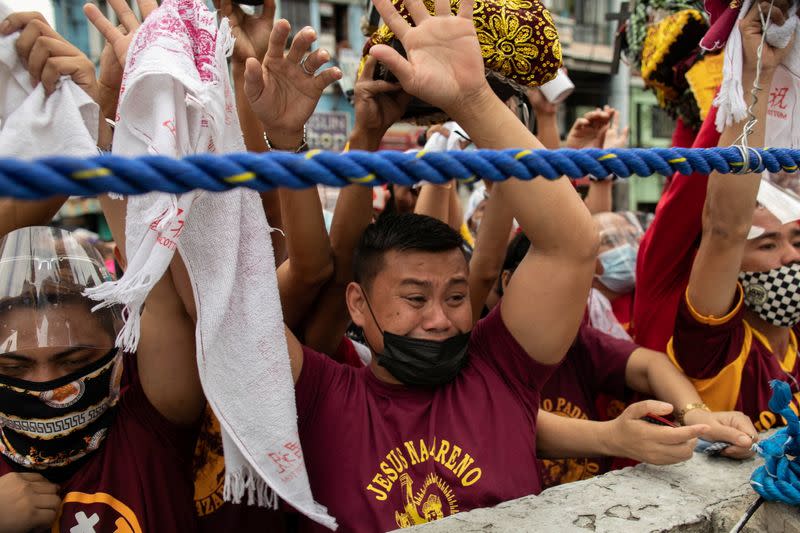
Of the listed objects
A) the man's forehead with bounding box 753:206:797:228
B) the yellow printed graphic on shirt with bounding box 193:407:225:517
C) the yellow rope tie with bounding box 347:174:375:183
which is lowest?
the yellow printed graphic on shirt with bounding box 193:407:225:517

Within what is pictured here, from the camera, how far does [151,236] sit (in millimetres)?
1149

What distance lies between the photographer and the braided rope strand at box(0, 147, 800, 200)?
2.14ft

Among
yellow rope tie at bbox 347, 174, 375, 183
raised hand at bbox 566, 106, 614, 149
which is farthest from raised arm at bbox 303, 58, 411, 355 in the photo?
raised hand at bbox 566, 106, 614, 149

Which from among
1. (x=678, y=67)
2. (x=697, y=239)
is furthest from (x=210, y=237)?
(x=678, y=67)

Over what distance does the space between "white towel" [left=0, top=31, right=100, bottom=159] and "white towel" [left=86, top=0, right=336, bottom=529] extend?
0.08 m

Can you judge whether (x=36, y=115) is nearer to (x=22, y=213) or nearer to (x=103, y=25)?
(x=103, y=25)

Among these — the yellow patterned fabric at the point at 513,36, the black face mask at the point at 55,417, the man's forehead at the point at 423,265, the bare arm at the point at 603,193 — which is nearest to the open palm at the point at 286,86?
the yellow patterned fabric at the point at 513,36

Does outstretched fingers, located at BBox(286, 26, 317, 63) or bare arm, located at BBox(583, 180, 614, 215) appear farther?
bare arm, located at BBox(583, 180, 614, 215)

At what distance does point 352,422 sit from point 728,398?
4.60ft

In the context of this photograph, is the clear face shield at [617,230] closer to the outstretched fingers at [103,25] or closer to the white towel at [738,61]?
the white towel at [738,61]

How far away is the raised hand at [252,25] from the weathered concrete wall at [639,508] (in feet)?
4.56

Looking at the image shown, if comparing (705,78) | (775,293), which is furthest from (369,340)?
(705,78)

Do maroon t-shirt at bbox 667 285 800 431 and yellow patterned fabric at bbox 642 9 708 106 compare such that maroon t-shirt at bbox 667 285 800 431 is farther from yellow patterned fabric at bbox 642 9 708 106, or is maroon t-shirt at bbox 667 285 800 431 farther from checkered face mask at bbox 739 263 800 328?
yellow patterned fabric at bbox 642 9 708 106

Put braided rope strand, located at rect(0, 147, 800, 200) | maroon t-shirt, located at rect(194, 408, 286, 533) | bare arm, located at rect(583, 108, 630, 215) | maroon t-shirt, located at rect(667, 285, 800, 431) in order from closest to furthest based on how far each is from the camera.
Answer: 1. braided rope strand, located at rect(0, 147, 800, 200)
2. maroon t-shirt, located at rect(194, 408, 286, 533)
3. maroon t-shirt, located at rect(667, 285, 800, 431)
4. bare arm, located at rect(583, 108, 630, 215)
